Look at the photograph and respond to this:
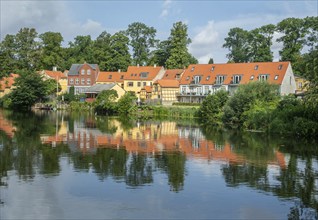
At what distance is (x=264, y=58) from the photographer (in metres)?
79.8

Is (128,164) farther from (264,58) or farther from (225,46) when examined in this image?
(225,46)

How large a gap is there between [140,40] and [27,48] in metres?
24.8

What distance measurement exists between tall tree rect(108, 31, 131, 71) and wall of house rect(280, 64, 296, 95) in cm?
3774

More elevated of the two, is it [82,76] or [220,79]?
[82,76]

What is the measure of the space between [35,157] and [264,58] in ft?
200

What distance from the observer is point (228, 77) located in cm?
7175

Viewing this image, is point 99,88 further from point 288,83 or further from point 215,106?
point 288,83

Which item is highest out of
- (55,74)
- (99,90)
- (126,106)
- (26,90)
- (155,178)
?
(55,74)

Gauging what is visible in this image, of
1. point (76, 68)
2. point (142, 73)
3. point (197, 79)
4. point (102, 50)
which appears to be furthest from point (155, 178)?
point (102, 50)

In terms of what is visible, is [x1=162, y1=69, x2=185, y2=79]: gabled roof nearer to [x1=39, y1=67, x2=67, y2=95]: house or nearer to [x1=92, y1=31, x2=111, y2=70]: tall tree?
[x1=92, y1=31, x2=111, y2=70]: tall tree

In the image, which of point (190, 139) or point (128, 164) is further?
point (190, 139)

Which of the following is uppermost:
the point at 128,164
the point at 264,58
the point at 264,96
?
the point at 264,58

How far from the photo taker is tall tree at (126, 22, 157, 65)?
10000 centimetres

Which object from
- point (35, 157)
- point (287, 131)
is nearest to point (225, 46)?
point (287, 131)
